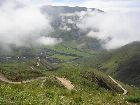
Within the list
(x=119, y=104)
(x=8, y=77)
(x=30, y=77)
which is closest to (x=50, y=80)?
(x=8, y=77)

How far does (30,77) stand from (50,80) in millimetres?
45304

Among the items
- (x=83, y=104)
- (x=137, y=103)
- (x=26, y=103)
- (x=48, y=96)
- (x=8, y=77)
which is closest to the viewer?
(x=26, y=103)

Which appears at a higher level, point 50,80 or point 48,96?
point 48,96

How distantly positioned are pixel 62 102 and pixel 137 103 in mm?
15231

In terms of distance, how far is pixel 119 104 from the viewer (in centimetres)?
3762

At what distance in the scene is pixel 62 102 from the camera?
32500 millimetres

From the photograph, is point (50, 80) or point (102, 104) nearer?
point (102, 104)

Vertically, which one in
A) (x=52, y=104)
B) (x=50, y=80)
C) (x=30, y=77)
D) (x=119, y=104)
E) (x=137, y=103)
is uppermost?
(x=52, y=104)

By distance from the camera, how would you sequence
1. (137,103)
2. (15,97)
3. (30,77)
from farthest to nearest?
(30,77), (137,103), (15,97)

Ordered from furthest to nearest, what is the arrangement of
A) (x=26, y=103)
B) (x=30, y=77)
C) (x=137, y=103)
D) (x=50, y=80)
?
1. (x=30, y=77)
2. (x=50, y=80)
3. (x=137, y=103)
4. (x=26, y=103)

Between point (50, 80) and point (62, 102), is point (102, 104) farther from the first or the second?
point (50, 80)

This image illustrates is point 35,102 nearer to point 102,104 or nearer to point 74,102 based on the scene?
point 74,102

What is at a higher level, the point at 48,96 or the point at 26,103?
the point at 26,103

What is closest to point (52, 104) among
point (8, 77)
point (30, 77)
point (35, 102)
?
point (35, 102)
